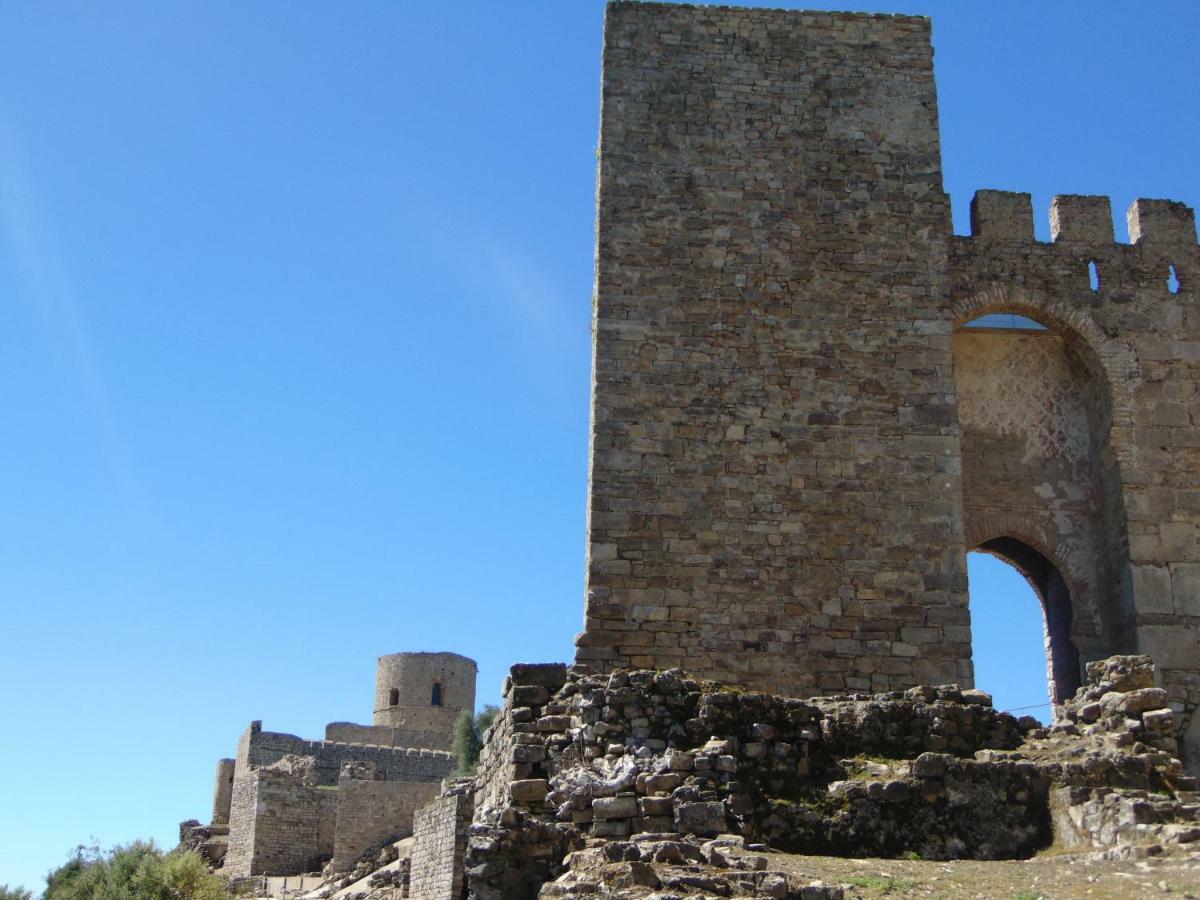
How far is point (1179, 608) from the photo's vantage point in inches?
534

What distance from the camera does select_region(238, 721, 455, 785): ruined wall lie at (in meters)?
35.0

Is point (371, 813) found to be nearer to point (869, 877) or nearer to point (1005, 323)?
point (1005, 323)

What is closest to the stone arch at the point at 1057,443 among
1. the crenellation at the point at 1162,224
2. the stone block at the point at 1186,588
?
the stone block at the point at 1186,588

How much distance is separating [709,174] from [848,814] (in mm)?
7282

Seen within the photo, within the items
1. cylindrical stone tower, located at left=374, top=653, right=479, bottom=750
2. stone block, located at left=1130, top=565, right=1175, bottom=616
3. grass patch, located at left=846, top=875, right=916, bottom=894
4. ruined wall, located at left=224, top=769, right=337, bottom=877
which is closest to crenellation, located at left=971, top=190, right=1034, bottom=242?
stone block, located at left=1130, top=565, right=1175, bottom=616

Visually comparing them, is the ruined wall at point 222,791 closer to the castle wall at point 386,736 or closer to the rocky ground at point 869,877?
the castle wall at point 386,736

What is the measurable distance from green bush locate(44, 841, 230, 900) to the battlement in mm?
17801

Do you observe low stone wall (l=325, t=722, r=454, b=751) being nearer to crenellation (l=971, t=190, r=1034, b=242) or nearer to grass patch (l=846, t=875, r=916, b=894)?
crenellation (l=971, t=190, r=1034, b=242)

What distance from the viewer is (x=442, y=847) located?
13.6m

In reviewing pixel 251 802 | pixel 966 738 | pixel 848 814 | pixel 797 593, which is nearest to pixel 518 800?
pixel 848 814

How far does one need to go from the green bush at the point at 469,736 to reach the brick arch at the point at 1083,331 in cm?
2247

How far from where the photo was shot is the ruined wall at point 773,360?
12797 mm

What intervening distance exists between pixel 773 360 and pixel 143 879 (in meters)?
17.3

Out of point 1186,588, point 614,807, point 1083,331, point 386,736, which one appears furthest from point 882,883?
point 386,736
